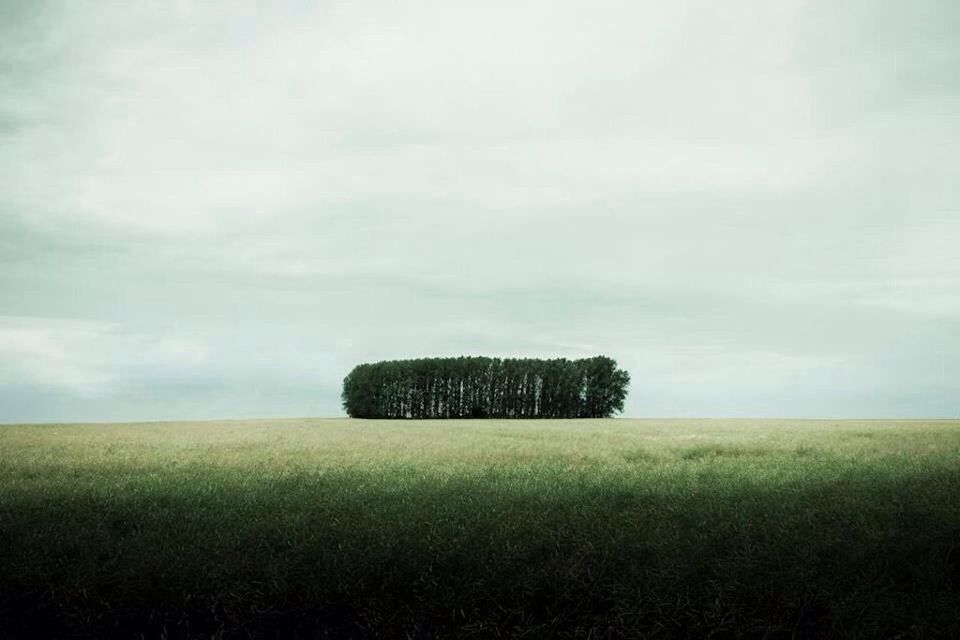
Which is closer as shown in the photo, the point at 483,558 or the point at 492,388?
the point at 483,558

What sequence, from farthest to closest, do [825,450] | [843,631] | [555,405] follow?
1. [555,405]
2. [825,450]
3. [843,631]

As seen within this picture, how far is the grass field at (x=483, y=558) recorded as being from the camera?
765 centimetres

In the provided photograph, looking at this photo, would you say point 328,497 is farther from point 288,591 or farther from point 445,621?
point 445,621

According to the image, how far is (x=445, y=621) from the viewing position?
771cm

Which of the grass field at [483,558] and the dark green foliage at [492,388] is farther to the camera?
the dark green foliage at [492,388]

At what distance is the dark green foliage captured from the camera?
10556cm

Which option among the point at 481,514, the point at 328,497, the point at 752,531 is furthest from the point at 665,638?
the point at 328,497

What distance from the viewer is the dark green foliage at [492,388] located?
106 metres

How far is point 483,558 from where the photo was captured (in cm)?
879

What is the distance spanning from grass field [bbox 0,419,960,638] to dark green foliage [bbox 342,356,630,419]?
92.0 meters

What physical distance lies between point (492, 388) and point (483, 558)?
99.7 m

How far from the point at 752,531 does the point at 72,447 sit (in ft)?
79.5

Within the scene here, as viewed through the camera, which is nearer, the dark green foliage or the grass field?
the grass field

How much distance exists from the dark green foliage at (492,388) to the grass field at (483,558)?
92.0 metres
